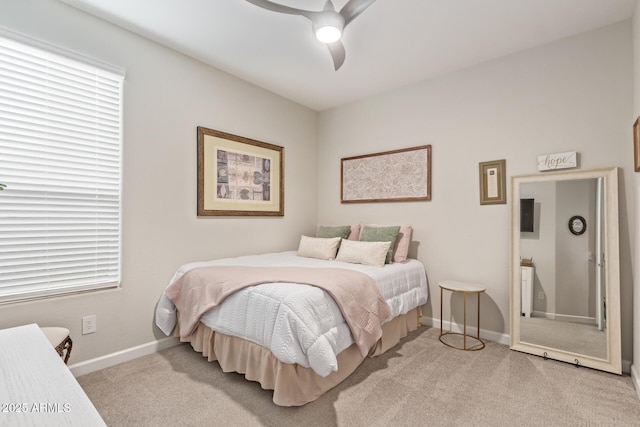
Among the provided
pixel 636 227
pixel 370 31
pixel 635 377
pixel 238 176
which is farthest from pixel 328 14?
pixel 635 377

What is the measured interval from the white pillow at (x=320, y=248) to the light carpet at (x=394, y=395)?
1.18m

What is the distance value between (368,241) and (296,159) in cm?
153

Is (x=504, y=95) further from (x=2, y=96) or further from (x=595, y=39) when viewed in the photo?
(x=2, y=96)

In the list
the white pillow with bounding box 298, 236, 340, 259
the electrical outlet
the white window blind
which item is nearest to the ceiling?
the white window blind

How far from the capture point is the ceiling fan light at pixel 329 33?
6.50 feet

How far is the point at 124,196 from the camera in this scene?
256 centimetres

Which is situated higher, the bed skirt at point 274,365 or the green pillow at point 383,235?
the green pillow at point 383,235

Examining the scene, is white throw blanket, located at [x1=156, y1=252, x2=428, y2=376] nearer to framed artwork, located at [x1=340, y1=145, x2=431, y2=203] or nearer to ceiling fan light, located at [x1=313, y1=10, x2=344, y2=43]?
framed artwork, located at [x1=340, y1=145, x2=431, y2=203]

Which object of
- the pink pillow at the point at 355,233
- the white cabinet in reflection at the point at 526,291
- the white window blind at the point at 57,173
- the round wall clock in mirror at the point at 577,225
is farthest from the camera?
the pink pillow at the point at 355,233

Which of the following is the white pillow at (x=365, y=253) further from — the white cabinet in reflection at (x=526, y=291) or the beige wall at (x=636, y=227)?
the beige wall at (x=636, y=227)

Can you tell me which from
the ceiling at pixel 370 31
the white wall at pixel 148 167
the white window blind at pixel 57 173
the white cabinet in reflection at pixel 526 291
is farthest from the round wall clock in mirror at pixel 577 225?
the white window blind at pixel 57 173

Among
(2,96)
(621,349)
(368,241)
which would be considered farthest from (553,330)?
(2,96)

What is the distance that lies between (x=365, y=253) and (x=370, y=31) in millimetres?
1959

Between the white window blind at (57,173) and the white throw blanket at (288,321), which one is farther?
the white window blind at (57,173)
